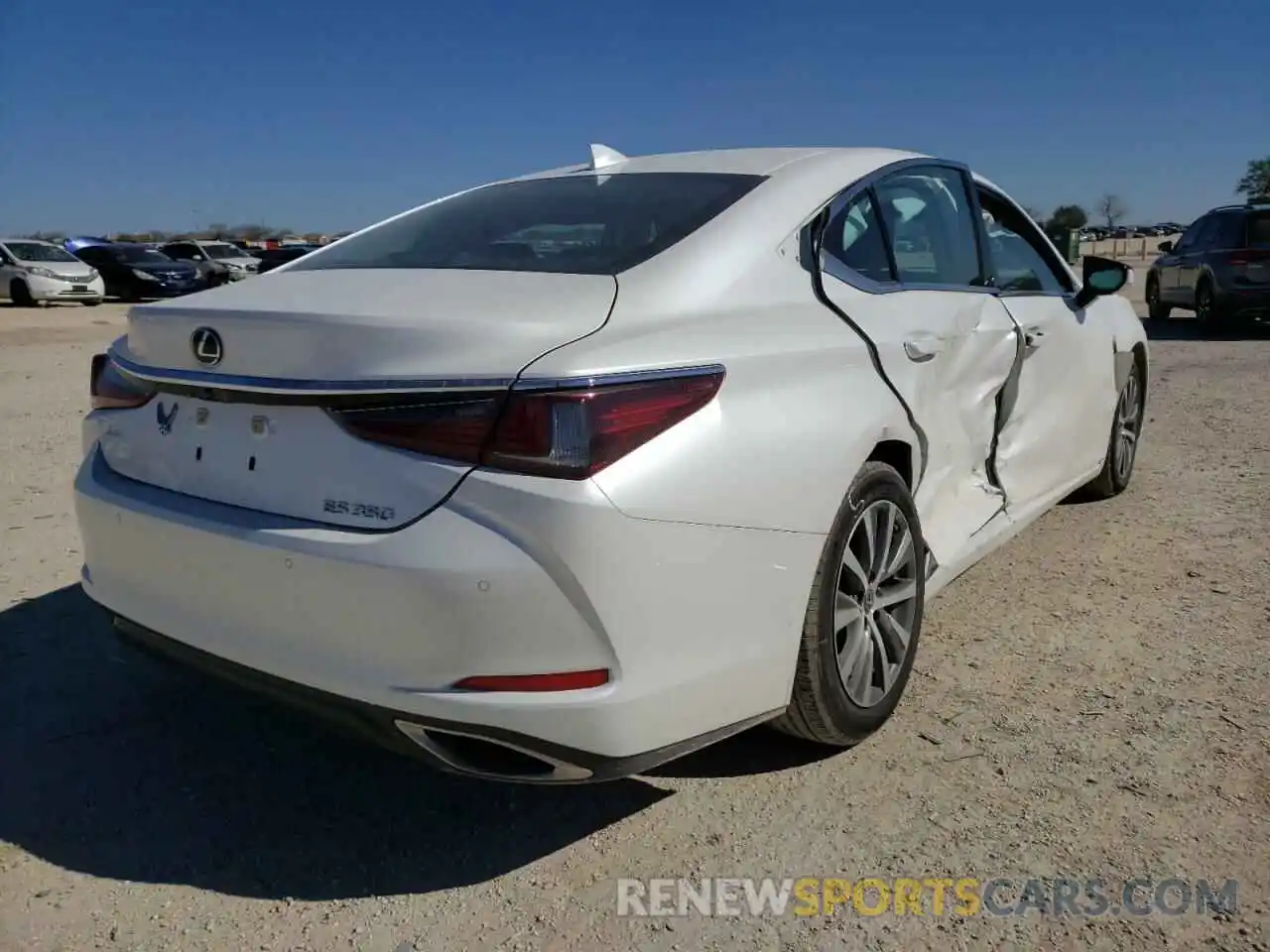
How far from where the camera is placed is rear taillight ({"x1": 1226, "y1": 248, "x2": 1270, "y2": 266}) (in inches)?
527

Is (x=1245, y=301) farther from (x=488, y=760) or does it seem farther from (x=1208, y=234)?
(x=488, y=760)

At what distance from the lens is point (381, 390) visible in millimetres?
2176

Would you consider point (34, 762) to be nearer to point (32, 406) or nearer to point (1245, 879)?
point (1245, 879)

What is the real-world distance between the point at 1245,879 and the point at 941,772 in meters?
0.72

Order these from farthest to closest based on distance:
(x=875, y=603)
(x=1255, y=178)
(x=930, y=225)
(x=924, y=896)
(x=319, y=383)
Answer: (x=1255, y=178), (x=930, y=225), (x=875, y=603), (x=924, y=896), (x=319, y=383)

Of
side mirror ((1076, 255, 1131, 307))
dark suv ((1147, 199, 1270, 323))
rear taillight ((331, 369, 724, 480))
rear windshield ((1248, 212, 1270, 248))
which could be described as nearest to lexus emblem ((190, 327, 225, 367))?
rear taillight ((331, 369, 724, 480))

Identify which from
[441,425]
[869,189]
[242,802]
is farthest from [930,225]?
[242,802]

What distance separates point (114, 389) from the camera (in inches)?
110

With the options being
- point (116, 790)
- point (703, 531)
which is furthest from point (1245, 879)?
point (116, 790)

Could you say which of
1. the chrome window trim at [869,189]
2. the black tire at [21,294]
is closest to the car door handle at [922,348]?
the chrome window trim at [869,189]

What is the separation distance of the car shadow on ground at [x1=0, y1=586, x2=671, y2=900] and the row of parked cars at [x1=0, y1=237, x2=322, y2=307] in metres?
18.7

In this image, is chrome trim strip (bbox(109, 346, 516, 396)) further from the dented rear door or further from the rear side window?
the rear side window

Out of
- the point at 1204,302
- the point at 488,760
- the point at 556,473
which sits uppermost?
the point at 556,473

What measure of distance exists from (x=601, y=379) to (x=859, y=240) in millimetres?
1352
